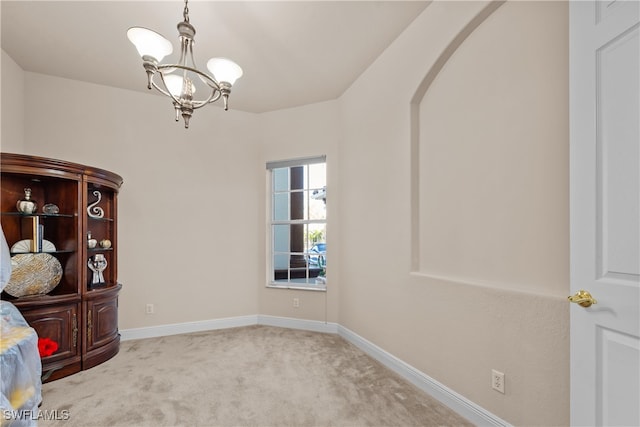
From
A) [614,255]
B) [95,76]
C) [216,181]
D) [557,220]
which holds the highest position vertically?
[95,76]

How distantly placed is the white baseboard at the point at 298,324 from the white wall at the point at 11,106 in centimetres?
327

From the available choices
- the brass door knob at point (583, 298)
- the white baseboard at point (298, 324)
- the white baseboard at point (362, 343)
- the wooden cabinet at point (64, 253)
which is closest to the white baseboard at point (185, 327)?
the white baseboard at point (362, 343)

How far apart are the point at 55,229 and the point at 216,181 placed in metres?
1.72

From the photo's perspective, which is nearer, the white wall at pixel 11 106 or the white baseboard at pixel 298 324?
the white wall at pixel 11 106

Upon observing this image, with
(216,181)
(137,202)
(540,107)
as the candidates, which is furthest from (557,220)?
(137,202)

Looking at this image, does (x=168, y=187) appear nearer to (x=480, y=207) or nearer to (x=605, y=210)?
(x=480, y=207)

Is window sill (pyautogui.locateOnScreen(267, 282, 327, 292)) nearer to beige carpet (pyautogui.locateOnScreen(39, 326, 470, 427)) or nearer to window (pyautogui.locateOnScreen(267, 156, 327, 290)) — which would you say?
window (pyautogui.locateOnScreen(267, 156, 327, 290))

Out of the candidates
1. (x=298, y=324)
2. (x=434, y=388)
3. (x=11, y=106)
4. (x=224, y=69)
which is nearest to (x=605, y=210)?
(x=434, y=388)

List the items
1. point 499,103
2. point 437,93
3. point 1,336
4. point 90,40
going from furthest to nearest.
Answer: point 90,40
point 437,93
point 499,103
point 1,336

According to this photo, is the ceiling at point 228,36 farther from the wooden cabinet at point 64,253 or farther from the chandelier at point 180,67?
the wooden cabinet at point 64,253

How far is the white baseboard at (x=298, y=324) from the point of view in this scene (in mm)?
3807

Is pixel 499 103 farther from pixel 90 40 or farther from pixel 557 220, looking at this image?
pixel 90 40

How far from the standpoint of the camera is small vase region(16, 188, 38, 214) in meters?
2.65

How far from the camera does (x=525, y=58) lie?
174 centimetres
